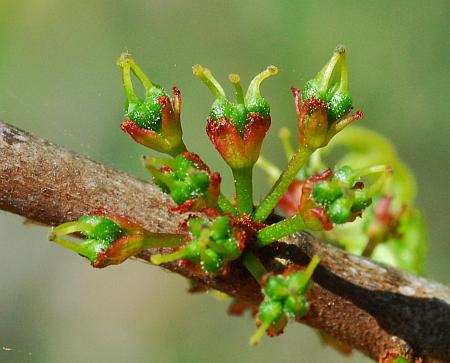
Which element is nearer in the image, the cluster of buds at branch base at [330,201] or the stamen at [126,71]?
the cluster of buds at branch base at [330,201]

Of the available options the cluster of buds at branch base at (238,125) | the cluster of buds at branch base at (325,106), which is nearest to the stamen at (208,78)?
the cluster of buds at branch base at (238,125)

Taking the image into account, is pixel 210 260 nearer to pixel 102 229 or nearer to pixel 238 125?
pixel 102 229

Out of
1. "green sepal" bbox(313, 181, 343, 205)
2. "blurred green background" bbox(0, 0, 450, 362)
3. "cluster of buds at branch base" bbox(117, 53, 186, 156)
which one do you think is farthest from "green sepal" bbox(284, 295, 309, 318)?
"blurred green background" bbox(0, 0, 450, 362)

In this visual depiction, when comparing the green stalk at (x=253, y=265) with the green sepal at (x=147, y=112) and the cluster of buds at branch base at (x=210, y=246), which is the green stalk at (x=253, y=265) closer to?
the cluster of buds at branch base at (x=210, y=246)

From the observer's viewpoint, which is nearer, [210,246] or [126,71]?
[210,246]

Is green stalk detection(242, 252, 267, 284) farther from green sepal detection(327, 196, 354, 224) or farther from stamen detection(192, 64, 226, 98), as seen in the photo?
stamen detection(192, 64, 226, 98)

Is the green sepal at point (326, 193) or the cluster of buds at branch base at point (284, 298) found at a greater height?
the green sepal at point (326, 193)

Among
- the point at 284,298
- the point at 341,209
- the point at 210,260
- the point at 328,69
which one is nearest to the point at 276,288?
the point at 284,298
